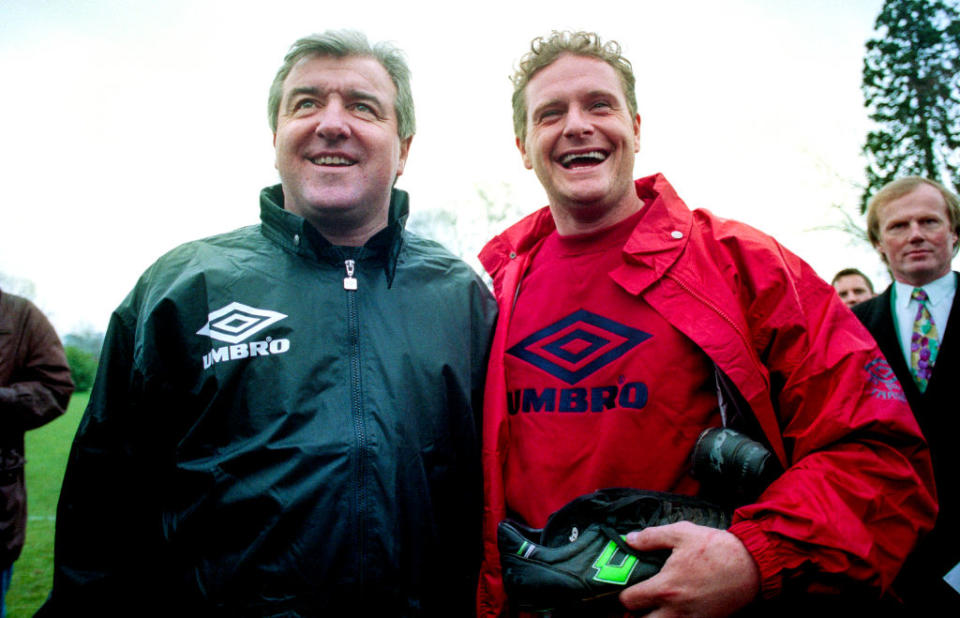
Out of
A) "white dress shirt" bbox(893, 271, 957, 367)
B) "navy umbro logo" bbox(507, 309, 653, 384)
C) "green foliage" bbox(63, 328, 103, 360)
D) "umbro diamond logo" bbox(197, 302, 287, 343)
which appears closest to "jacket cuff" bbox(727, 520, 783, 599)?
"navy umbro logo" bbox(507, 309, 653, 384)

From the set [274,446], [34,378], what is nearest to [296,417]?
[274,446]

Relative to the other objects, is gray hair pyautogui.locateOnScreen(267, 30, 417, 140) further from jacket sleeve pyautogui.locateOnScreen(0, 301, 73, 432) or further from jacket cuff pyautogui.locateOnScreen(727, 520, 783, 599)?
jacket sleeve pyautogui.locateOnScreen(0, 301, 73, 432)

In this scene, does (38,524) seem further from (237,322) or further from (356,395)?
(356,395)

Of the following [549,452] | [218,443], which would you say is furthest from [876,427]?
[218,443]

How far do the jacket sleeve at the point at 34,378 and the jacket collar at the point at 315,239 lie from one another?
2653mm

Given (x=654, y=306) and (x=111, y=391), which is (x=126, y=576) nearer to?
(x=111, y=391)

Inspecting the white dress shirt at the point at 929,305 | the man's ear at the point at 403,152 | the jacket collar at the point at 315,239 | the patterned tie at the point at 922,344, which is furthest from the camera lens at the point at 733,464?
the white dress shirt at the point at 929,305

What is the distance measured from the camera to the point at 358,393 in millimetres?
2008

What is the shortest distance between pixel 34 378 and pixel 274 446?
3.16m

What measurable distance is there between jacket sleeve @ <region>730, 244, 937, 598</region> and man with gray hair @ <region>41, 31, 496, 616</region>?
101 cm

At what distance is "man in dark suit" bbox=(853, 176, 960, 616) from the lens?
3.01m

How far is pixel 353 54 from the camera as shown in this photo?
2.41m

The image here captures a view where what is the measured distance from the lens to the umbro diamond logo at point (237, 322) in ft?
6.77

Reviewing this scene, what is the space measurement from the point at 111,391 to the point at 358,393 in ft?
2.77
